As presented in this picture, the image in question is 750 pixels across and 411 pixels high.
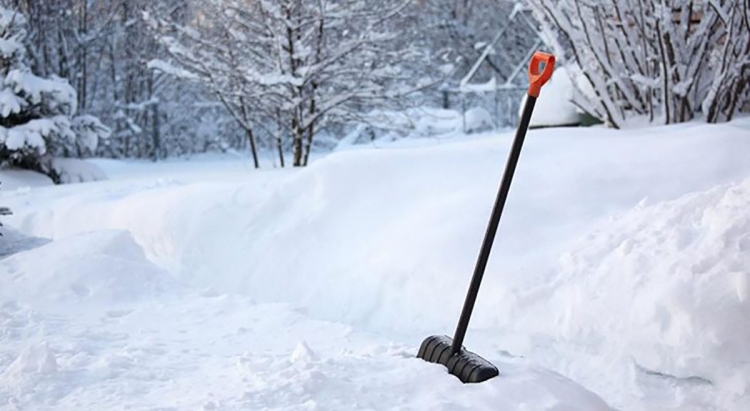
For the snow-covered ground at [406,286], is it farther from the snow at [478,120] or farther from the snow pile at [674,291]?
the snow at [478,120]

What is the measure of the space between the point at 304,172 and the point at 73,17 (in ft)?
21.9

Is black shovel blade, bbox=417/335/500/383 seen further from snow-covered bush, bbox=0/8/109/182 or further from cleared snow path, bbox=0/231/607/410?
snow-covered bush, bbox=0/8/109/182

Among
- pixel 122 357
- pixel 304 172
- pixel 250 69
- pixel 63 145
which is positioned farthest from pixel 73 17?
pixel 122 357

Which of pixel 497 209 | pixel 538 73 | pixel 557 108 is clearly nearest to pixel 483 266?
pixel 497 209

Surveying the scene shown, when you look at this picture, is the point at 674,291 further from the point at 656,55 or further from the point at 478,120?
the point at 478,120

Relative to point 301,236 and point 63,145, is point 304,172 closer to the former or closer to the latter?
point 301,236

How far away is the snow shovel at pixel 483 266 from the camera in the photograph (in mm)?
1907

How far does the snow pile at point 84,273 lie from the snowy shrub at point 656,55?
2.88m

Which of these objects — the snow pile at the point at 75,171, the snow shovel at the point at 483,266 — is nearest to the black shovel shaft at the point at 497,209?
the snow shovel at the point at 483,266

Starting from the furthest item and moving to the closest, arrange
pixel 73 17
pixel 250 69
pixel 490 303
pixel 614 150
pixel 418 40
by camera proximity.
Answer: pixel 418 40 < pixel 73 17 < pixel 250 69 < pixel 614 150 < pixel 490 303

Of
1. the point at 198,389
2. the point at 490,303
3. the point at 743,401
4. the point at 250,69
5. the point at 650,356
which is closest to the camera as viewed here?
the point at 198,389

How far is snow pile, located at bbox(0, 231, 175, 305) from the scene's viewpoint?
10.7 ft

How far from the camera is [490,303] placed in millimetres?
2779

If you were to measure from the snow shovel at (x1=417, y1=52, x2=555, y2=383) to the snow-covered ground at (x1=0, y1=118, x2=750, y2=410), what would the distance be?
0.05m
